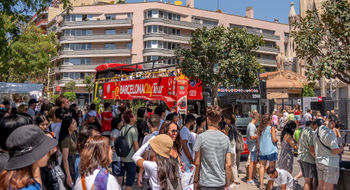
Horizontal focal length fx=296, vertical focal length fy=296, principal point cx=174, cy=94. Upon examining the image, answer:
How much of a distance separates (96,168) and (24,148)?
2.51 ft

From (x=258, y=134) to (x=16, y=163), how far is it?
19.8 feet

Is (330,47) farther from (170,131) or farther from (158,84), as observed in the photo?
(158,84)

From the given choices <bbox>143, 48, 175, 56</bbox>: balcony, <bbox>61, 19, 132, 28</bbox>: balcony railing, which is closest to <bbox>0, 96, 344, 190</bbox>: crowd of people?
<bbox>143, 48, 175, 56</bbox>: balcony

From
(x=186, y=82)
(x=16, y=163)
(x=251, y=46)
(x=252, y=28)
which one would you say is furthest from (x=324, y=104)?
(x=252, y=28)

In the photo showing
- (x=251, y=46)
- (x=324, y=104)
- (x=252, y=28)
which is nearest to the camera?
(x=251, y=46)

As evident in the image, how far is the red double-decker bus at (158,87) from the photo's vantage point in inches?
496

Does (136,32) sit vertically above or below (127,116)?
above

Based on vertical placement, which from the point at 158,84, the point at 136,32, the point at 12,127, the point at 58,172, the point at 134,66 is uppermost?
the point at 136,32

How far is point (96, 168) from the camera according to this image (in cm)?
282

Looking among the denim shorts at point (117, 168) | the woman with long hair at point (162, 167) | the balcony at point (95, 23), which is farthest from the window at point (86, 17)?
the woman with long hair at point (162, 167)

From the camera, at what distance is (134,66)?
19.0m

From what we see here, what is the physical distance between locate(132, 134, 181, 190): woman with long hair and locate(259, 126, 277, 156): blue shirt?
13.2 ft

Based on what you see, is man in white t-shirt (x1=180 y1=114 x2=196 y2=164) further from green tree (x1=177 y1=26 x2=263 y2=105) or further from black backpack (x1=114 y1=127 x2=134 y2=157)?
green tree (x1=177 y1=26 x2=263 y2=105)

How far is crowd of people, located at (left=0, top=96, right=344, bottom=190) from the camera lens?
2.29m
